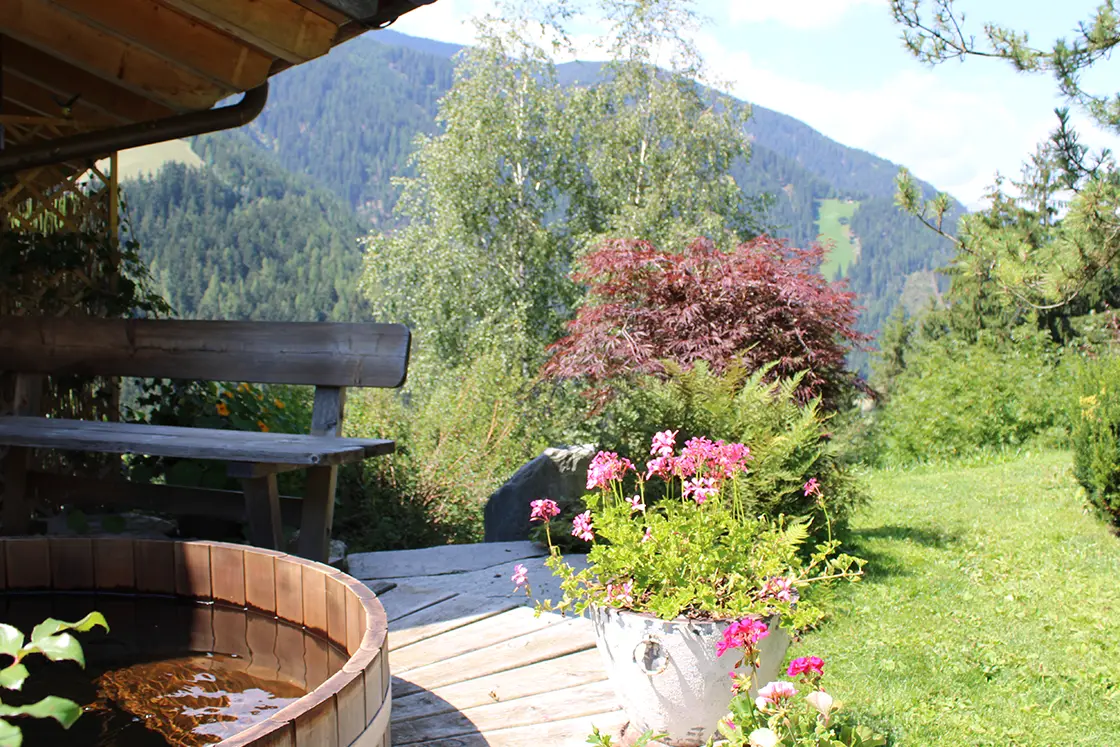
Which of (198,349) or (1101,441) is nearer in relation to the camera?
(198,349)

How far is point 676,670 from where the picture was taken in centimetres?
219

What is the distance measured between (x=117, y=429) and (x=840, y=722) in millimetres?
2820

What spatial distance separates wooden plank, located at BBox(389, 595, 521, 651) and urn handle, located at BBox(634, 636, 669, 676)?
3.24 feet

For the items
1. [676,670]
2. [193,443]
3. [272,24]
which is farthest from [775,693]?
[272,24]

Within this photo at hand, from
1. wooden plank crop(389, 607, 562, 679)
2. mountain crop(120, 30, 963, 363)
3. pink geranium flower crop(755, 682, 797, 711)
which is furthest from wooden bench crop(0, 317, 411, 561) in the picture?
mountain crop(120, 30, 963, 363)

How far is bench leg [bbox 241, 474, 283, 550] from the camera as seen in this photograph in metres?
3.24

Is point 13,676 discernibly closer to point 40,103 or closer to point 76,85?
point 76,85

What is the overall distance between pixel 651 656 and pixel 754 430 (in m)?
1.91

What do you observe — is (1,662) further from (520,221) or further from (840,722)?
(520,221)

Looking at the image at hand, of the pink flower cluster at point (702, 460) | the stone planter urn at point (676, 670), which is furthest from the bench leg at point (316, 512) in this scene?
the stone planter urn at point (676, 670)

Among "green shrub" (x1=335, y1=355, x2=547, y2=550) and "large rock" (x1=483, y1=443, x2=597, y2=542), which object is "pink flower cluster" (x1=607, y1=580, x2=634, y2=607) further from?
"green shrub" (x1=335, y1=355, x2=547, y2=550)

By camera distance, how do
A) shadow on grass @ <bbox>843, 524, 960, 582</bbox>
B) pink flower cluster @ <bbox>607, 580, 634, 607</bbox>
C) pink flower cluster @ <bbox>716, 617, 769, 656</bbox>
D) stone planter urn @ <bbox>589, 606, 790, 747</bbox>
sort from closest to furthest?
pink flower cluster @ <bbox>716, 617, 769, 656</bbox> < stone planter urn @ <bbox>589, 606, 790, 747</bbox> < pink flower cluster @ <bbox>607, 580, 634, 607</bbox> < shadow on grass @ <bbox>843, 524, 960, 582</bbox>

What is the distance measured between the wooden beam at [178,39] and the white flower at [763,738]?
323cm

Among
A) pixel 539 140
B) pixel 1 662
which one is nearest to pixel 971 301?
pixel 539 140
